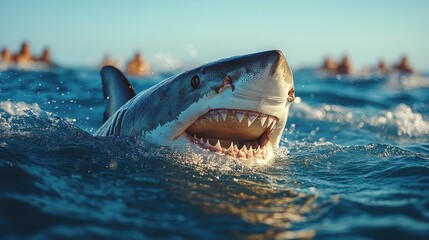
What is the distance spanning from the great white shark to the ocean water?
121 mm

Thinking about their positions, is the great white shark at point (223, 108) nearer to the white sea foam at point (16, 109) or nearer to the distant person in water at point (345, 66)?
the white sea foam at point (16, 109)

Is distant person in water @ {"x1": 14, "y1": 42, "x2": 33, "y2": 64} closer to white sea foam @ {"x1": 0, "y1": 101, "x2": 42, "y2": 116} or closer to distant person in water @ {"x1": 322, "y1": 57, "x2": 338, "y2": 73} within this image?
white sea foam @ {"x1": 0, "y1": 101, "x2": 42, "y2": 116}

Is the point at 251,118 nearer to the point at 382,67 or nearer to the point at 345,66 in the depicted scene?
the point at 345,66

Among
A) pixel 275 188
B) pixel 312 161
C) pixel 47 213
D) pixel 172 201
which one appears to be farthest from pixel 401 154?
pixel 47 213

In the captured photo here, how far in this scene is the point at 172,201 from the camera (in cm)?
249

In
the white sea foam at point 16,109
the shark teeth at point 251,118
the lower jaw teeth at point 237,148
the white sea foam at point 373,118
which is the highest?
the white sea foam at point 16,109

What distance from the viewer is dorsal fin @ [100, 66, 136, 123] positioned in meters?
4.36

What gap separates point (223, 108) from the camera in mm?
2732

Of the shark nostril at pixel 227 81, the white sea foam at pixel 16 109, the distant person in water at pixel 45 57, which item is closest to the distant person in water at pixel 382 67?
the distant person in water at pixel 45 57

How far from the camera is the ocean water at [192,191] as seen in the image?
211 centimetres

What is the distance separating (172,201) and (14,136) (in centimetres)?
185

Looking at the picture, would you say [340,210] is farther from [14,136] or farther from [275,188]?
[14,136]

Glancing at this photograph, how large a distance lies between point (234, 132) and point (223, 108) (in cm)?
41

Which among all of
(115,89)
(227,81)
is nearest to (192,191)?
(227,81)
